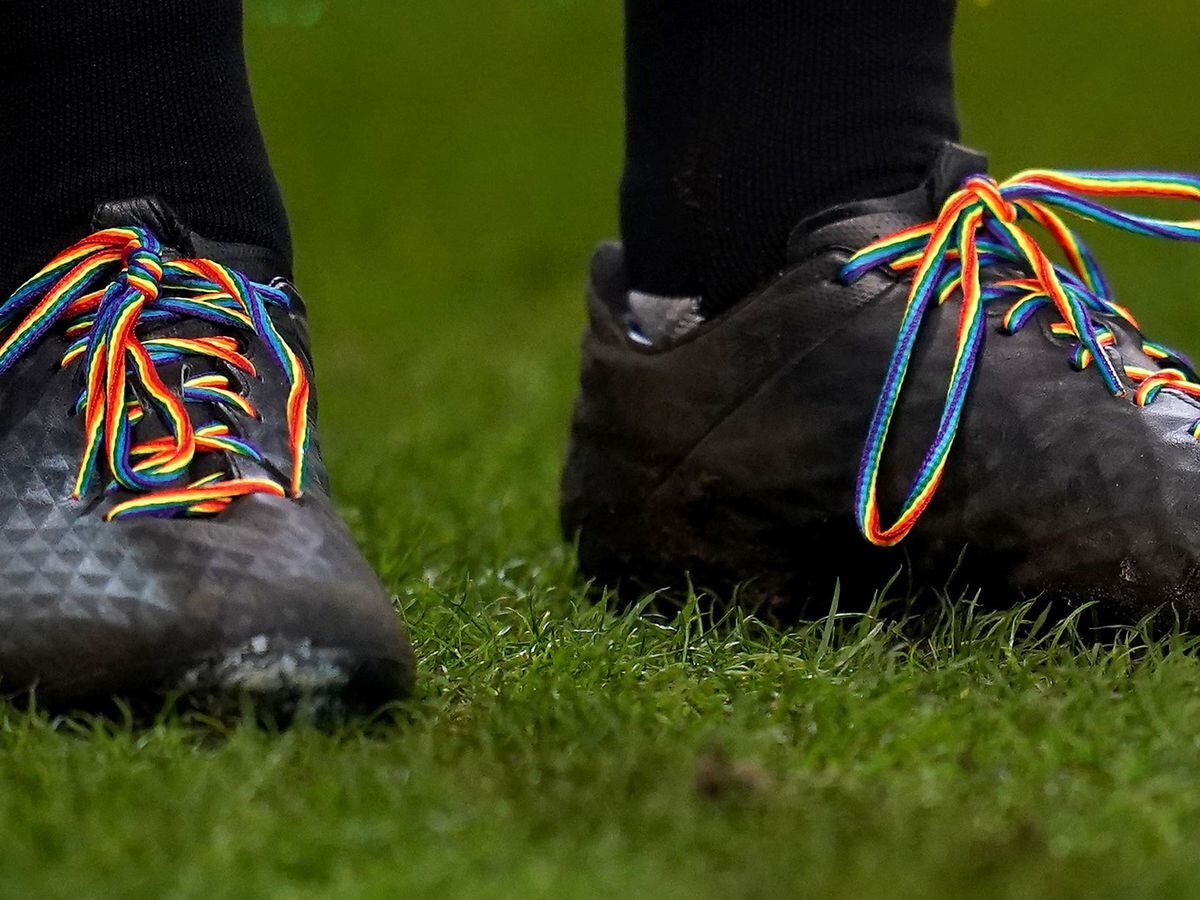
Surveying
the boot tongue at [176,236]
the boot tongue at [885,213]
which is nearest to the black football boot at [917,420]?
the boot tongue at [885,213]

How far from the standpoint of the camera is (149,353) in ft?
4.65

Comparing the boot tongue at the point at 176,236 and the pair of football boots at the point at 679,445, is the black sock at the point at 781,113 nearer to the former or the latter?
the pair of football boots at the point at 679,445

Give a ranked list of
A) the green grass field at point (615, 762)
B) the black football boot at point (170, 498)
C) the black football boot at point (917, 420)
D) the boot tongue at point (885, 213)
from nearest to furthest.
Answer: the green grass field at point (615, 762), the black football boot at point (170, 498), the black football boot at point (917, 420), the boot tongue at point (885, 213)

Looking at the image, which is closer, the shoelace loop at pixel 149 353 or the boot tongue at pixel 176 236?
the shoelace loop at pixel 149 353

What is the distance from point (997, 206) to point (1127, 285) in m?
3.48

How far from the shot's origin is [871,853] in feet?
3.24

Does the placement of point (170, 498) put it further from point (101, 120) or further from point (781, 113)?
A: point (781, 113)

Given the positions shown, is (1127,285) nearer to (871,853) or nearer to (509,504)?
(509,504)

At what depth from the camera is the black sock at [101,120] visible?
1.51m

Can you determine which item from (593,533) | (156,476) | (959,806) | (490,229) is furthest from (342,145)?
(959,806)

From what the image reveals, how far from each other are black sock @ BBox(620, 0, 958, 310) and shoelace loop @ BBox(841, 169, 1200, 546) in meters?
0.11

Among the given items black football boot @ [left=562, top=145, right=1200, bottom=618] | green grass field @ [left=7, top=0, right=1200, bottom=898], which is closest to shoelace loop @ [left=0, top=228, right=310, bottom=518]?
green grass field @ [left=7, top=0, right=1200, bottom=898]

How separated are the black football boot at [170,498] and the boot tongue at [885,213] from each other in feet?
1.72

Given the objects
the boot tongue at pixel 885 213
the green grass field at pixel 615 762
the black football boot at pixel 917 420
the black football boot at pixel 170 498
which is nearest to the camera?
the green grass field at pixel 615 762
